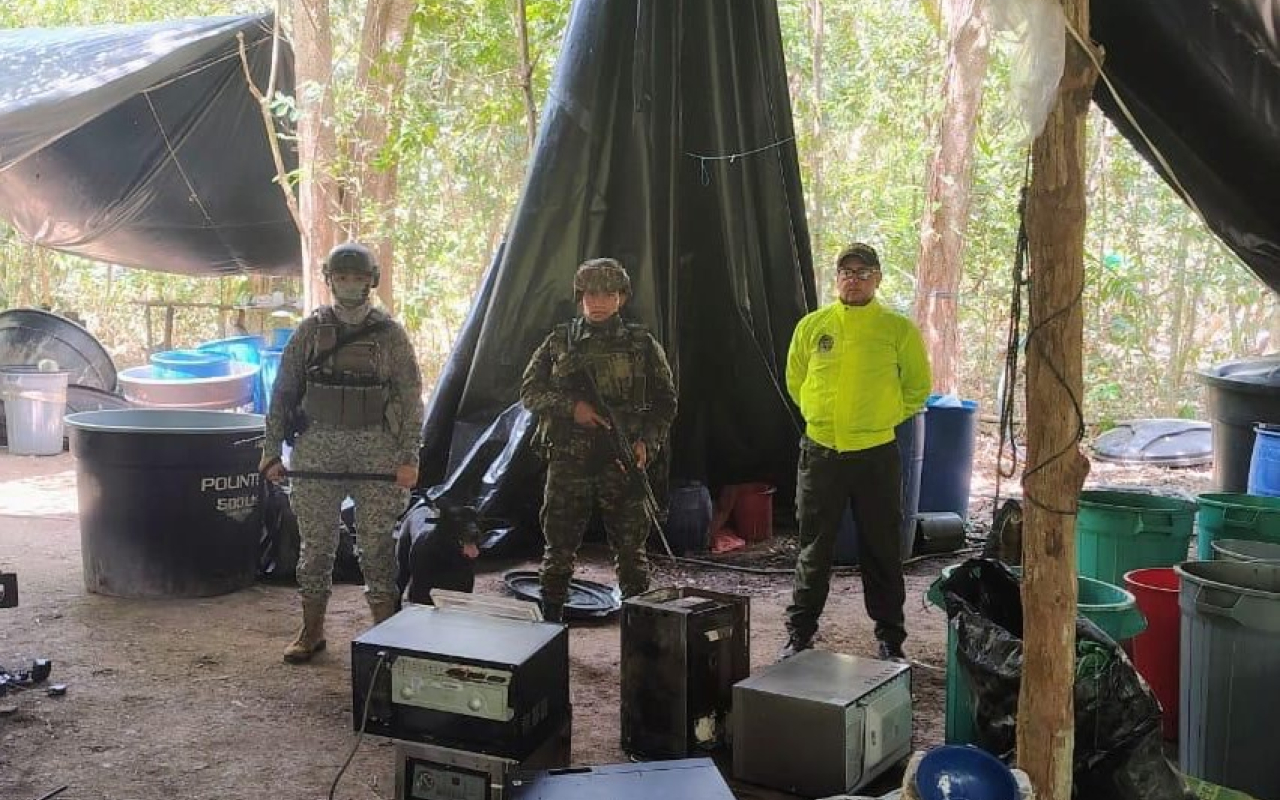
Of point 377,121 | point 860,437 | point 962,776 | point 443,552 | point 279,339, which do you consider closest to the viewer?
point 962,776

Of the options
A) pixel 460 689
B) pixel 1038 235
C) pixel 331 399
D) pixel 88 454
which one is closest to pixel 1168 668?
pixel 1038 235

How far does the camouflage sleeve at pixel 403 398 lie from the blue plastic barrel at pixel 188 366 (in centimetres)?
565

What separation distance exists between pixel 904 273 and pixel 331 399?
952cm

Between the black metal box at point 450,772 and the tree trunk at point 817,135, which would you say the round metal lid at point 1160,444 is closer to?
the tree trunk at point 817,135

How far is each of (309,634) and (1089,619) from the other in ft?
9.18

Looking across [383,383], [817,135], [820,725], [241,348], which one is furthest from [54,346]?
[820,725]

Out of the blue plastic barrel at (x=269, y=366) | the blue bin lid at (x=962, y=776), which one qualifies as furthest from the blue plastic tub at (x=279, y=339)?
the blue bin lid at (x=962, y=776)

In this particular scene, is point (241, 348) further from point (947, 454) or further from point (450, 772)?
point (450, 772)

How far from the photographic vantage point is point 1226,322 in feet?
40.1

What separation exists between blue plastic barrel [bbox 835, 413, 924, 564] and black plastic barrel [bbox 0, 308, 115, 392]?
6423 mm

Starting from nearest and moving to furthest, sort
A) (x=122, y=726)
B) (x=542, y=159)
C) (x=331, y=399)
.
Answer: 1. (x=122, y=726)
2. (x=331, y=399)
3. (x=542, y=159)

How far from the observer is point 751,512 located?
20.8 feet

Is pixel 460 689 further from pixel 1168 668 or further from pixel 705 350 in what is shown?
pixel 705 350

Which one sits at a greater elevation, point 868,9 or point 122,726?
point 868,9
